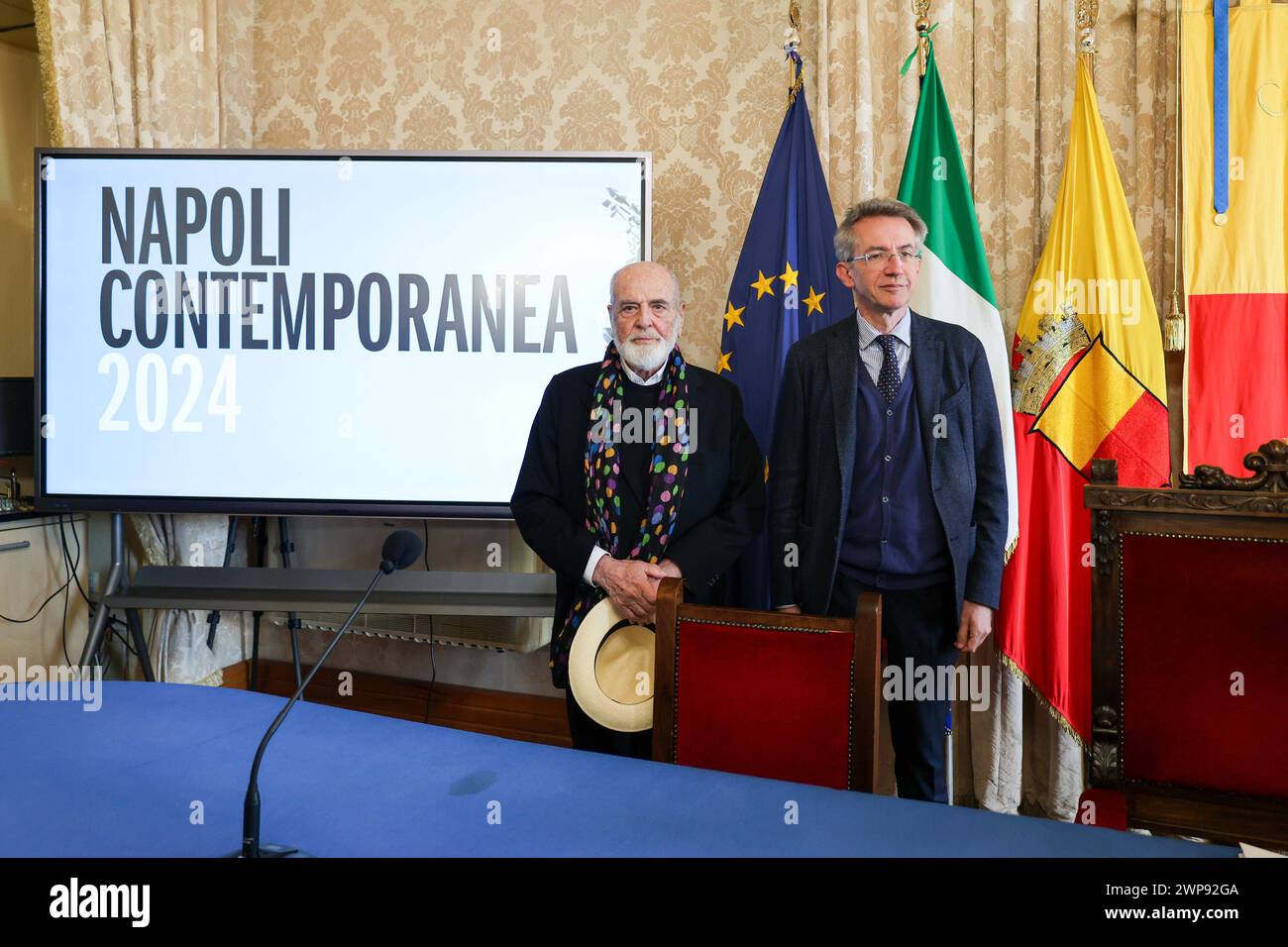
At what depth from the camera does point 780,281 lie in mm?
2855

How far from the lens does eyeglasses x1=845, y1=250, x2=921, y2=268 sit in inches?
83.4

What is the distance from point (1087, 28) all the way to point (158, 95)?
3037 mm

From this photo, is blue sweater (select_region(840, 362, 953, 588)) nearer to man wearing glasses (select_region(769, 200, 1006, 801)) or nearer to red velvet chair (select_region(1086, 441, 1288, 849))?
man wearing glasses (select_region(769, 200, 1006, 801))

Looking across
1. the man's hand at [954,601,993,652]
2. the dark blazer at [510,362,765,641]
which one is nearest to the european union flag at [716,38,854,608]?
the dark blazer at [510,362,765,641]

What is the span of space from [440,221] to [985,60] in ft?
5.69

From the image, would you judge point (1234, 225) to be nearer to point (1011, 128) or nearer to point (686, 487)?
point (1011, 128)

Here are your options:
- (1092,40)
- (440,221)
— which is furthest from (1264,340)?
(440,221)

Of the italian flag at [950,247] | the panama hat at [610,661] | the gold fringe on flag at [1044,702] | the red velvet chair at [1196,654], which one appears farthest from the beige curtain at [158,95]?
the red velvet chair at [1196,654]

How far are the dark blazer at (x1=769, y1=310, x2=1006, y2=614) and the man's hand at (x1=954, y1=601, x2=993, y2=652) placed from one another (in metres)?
0.02

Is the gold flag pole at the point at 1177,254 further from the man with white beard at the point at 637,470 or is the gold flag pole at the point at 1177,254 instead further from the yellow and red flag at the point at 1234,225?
the man with white beard at the point at 637,470

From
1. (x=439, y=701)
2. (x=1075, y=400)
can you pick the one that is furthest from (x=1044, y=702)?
(x=439, y=701)

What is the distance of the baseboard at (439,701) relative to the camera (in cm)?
352

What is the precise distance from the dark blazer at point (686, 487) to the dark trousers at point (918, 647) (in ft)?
0.92

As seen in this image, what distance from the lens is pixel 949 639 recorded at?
7.06 ft
